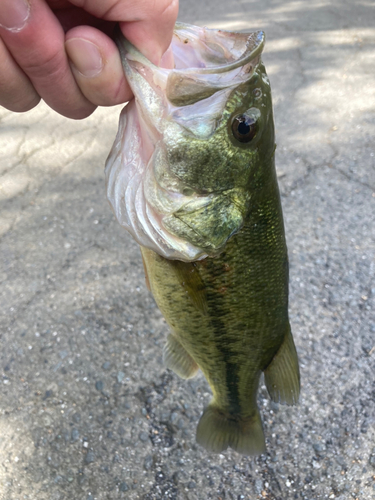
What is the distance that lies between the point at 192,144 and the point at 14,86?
17.0 inches

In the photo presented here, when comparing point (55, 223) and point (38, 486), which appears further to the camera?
point (55, 223)

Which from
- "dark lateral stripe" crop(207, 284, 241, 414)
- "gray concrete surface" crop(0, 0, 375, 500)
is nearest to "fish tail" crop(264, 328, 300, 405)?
"dark lateral stripe" crop(207, 284, 241, 414)

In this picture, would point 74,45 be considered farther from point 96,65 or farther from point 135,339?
point 135,339

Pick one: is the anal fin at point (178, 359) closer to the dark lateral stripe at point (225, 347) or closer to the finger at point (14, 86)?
the dark lateral stripe at point (225, 347)

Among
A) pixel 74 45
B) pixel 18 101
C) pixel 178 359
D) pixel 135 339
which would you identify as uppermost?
pixel 74 45

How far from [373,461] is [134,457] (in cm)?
110

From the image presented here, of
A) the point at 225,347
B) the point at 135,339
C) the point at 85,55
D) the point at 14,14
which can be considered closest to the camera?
the point at 14,14

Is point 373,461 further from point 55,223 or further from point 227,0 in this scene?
point 227,0

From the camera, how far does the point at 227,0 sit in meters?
6.19

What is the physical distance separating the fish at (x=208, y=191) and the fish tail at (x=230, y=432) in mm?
279

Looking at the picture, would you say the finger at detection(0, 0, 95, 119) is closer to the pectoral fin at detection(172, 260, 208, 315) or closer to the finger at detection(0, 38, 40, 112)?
the finger at detection(0, 38, 40, 112)

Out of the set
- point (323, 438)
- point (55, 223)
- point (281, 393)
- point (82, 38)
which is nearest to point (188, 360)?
point (281, 393)

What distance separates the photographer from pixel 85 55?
0.90m

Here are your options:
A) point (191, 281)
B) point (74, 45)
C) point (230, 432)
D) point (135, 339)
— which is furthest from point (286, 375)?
point (74, 45)
